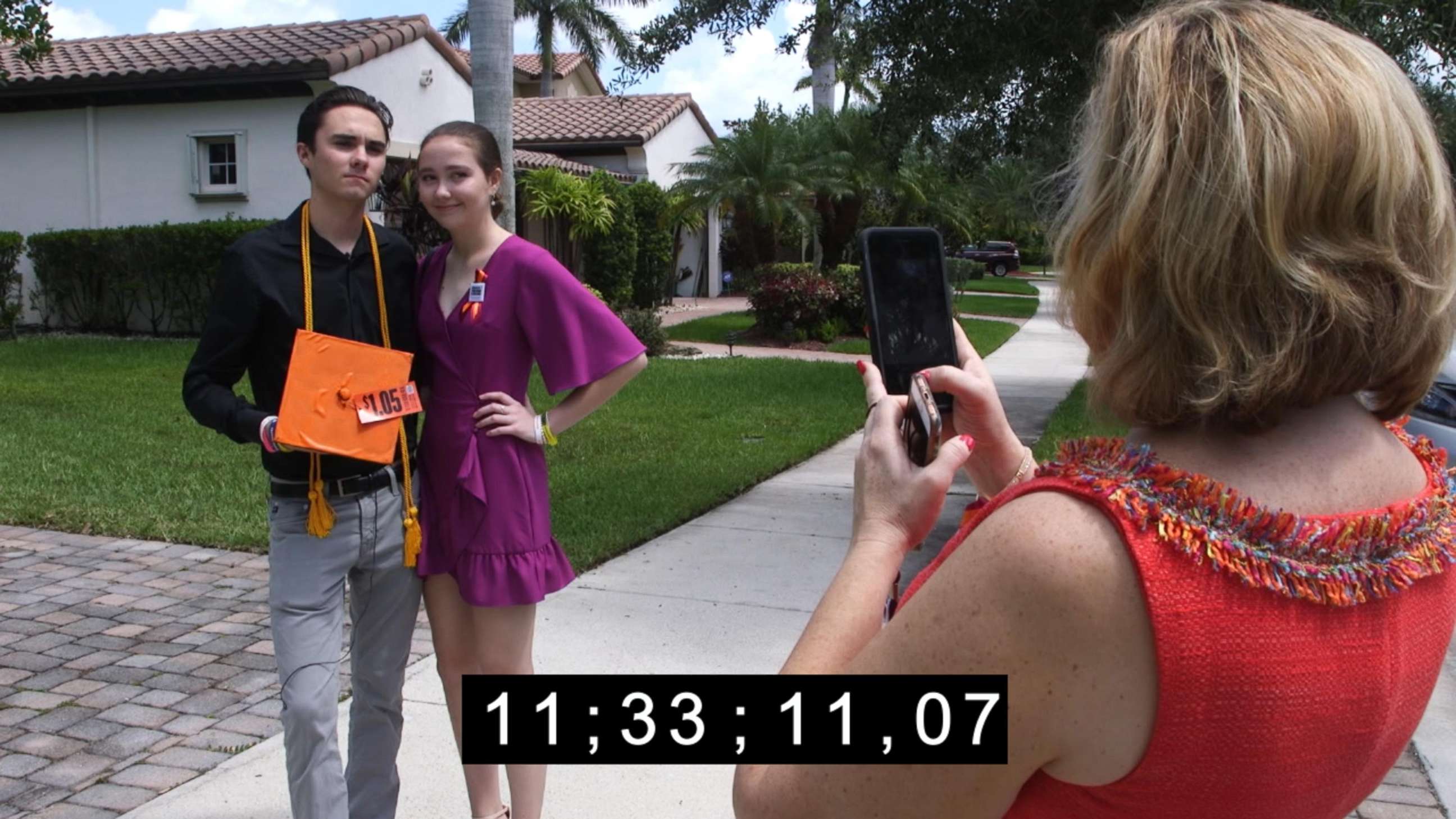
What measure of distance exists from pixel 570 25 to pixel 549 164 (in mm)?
21419

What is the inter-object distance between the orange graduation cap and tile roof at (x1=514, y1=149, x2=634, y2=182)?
20.0 meters

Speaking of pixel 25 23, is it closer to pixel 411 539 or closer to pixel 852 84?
pixel 411 539

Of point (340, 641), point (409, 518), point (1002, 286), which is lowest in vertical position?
point (1002, 286)

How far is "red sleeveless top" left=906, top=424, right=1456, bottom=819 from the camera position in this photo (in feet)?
3.58

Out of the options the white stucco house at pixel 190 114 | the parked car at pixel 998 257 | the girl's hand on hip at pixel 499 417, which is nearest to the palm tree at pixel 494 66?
the white stucco house at pixel 190 114

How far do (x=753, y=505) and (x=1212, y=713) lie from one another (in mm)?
6962

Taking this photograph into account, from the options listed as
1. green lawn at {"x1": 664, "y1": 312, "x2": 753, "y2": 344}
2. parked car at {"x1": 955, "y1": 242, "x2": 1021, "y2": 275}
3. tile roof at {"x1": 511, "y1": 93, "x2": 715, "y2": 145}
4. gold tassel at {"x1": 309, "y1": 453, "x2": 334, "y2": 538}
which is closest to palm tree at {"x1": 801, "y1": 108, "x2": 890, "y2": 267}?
green lawn at {"x1": 664, "y1": 312, "x2": 753, "y2": 344}

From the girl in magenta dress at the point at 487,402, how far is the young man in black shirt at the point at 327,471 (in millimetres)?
100

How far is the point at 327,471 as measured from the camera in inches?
122

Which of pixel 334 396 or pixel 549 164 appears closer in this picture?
pixel 334 396

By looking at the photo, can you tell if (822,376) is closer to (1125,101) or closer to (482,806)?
(482,806)

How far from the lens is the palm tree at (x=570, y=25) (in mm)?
42938

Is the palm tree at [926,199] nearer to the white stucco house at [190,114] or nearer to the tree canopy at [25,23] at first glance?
the white stucco house at [190,114]
